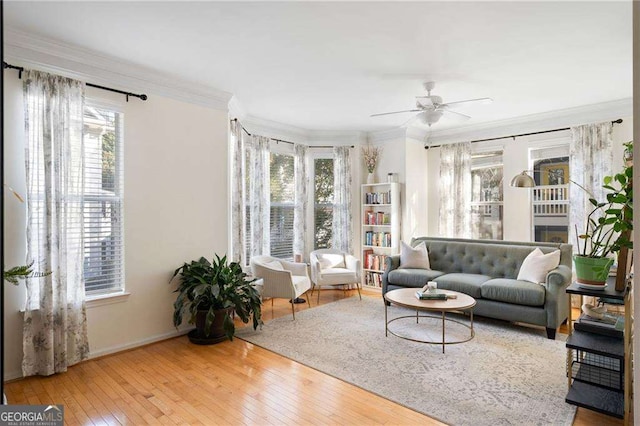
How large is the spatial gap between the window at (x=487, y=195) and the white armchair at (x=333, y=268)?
208 cm

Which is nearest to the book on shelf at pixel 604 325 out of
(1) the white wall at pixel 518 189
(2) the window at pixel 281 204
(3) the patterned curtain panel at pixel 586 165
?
(3) the patterned curtain panel at pixel 586 165

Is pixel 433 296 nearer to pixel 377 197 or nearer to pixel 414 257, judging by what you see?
pixel 414 257

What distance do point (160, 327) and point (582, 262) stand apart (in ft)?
12.4

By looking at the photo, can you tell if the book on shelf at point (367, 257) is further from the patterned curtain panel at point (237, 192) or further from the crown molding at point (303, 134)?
the patterned curtain panel at point (237, 192)

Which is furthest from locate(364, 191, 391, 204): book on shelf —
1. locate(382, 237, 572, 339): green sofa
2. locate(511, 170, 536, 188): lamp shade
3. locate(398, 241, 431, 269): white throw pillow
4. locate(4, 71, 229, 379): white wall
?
locate(4, 71, 229, 379): white wall

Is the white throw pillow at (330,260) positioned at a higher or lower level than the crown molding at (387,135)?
lower

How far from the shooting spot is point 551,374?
3.09 meters

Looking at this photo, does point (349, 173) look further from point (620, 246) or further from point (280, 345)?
point (620, 246)

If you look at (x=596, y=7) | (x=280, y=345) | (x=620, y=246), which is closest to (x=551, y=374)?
(x=620, y=246)

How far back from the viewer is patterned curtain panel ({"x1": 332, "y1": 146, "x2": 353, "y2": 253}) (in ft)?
21.1

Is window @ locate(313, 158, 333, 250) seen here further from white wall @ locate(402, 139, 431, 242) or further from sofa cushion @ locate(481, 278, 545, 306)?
sofa cushion @ locate(481, 278, 545, 306)

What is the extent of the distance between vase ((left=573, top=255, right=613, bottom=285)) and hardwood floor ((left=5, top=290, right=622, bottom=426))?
0.92 meters

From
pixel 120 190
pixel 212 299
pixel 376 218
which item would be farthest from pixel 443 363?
pixel 120 190

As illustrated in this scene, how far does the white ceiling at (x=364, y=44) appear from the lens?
103 inches
